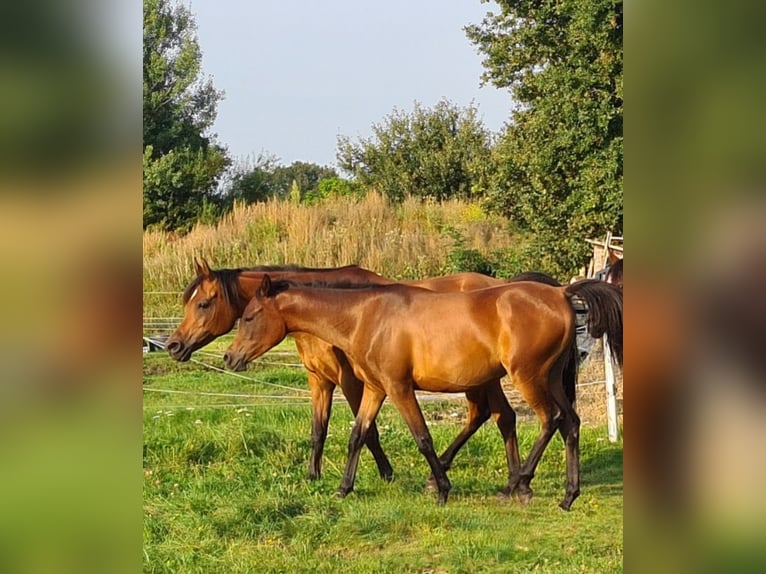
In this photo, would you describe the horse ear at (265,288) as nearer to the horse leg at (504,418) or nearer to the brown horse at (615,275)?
the horse leg at (504,418)

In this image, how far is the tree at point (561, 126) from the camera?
8.16m

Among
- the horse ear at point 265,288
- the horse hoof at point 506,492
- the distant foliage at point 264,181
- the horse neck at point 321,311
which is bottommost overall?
the horse hoof at point 506,492

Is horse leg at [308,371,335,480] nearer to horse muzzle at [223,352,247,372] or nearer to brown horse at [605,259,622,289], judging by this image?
horse muzzle at [223,352,247,372]

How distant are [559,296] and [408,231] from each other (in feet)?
7.86

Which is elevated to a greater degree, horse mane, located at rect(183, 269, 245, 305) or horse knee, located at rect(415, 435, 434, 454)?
horse mane, located at rect(183, 269, 245, 305)

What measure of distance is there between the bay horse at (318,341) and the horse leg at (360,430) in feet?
0.72

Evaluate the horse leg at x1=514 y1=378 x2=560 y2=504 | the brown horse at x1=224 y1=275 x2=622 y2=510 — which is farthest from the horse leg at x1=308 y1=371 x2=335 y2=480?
the horse leg at x1=514 y1=378 x2=560 y2=504

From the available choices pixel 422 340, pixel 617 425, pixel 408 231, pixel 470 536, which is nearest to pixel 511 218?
pixel 408 231

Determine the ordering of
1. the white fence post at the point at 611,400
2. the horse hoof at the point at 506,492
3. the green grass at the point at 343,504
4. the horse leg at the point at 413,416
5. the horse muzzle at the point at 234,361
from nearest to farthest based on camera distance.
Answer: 1. the green grass at the point at 343,504
2. the horse muzzle at the point at 234,361
3. the horse leg at the point at 413,416
4. the horse hoof at the point at 506,492
5. the white fence post at the point at 611,400

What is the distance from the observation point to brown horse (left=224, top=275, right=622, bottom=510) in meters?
4.69

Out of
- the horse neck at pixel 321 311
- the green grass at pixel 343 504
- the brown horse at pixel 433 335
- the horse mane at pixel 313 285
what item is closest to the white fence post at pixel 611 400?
the green grass at pixel 343 504

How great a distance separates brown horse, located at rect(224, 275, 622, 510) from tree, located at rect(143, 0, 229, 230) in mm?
4133

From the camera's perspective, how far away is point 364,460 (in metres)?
6.04
